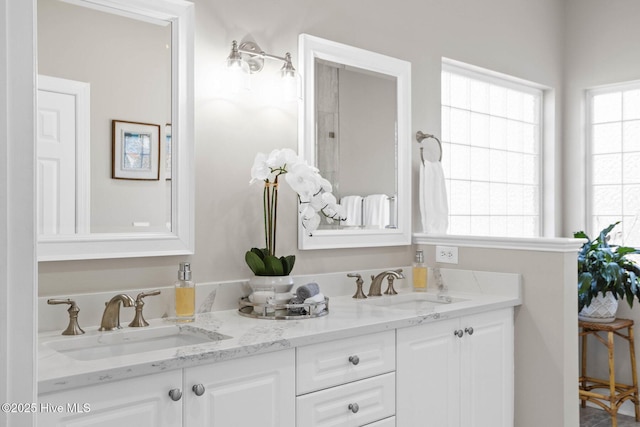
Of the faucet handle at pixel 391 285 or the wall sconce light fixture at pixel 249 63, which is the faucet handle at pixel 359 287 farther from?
the wall sconce light fixture at pixel 249 63

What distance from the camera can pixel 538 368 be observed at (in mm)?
2621

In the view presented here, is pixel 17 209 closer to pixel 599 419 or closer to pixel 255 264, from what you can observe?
pixel 255 264

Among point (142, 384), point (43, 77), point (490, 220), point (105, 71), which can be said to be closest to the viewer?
point (142, 384)

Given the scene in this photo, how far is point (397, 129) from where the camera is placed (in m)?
3.04

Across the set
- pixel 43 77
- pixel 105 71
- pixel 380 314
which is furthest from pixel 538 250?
pixel 43 77

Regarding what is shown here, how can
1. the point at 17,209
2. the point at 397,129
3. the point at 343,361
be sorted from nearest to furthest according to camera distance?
the point at 17,209 < the point at 343,361 < the point at 397,129

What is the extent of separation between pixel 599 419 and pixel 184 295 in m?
2.79

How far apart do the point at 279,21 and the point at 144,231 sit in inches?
42.5

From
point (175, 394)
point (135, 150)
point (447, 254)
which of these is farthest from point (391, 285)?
point (175, 394)

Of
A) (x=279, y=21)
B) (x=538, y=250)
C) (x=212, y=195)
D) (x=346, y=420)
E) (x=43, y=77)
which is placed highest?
(x=279, y=21)

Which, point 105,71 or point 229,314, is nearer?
point 105,71

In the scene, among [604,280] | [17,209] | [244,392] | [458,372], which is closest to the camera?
[17,209]

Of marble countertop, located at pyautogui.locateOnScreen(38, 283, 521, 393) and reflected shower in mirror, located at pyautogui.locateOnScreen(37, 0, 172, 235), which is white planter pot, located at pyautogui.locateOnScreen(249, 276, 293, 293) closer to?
marble countertop, located at pyautogui.locateOnScreen(38, 283, 521, 393)

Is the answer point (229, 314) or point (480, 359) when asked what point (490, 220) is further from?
point (229, 314)
